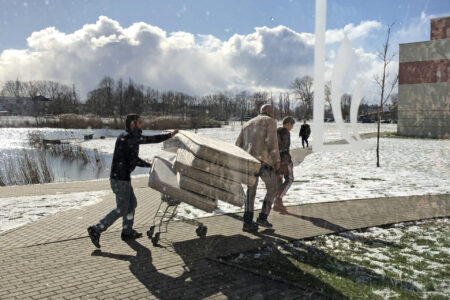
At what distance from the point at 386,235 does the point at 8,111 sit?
14194 centimetres

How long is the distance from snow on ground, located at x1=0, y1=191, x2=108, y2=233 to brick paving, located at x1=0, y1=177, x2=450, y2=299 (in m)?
0.43

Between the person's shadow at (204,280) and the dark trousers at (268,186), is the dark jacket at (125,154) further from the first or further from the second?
the dark trousers at (268,186)

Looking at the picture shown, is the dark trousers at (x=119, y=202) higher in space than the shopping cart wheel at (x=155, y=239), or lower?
higher

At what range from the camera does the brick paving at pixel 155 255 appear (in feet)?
12.9

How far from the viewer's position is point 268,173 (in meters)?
6.14

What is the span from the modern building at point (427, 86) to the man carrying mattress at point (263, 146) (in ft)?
108

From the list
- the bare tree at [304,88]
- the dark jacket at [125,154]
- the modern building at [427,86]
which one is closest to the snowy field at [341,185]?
the dark jacket at [125,154]

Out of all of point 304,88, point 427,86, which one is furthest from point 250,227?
point 304,88

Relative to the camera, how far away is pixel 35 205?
8.27m

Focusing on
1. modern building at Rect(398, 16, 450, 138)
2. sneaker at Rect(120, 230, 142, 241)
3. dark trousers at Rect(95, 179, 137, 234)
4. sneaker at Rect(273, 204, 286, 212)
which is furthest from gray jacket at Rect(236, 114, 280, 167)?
modern building at Rect(398, 16, 450, 138)

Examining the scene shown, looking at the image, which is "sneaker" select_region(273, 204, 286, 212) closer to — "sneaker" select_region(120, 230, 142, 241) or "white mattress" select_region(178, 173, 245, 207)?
"white mattress" select_region(178, 173, 245, 207)

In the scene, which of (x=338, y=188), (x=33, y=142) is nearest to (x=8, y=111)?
(x=33, y=142)

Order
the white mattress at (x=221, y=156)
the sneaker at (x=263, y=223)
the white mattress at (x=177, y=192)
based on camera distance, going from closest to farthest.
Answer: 1. the white mattress at (x=221, y=156)
2. the white mattress at (x=177, y=192)
3. the sneaker at (x=263, y=223)

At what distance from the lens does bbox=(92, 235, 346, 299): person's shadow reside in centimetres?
387
